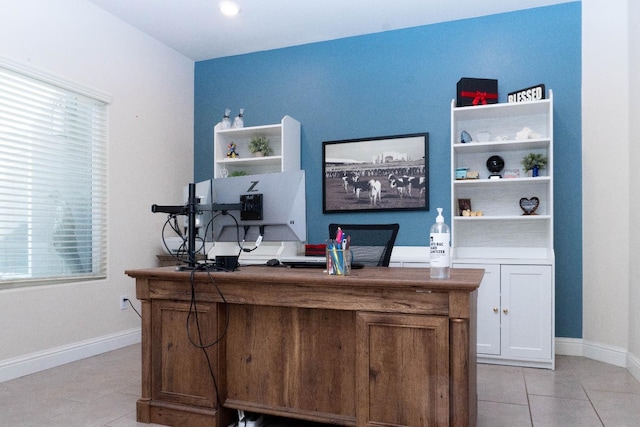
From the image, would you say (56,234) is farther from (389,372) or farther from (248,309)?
(389,372)

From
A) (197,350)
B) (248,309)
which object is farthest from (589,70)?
(197,350)

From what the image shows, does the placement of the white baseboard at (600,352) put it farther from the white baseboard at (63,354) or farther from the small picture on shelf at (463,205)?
the white baseboard at (63,354)

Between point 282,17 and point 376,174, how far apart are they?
1.60m

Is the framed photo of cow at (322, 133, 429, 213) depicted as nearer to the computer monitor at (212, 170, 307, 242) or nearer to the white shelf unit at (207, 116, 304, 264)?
the white shelf unit at (207, 116, 304, 264)

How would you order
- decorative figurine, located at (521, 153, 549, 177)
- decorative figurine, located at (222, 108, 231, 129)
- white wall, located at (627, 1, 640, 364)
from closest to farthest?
white wall, located at (627, 1, 640, 364), decorative figurine, located at (521, 153, 549, 177), decorative figurine, located at (222, 108, 231, 129)

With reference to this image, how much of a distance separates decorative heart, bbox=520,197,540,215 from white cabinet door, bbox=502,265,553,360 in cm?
52

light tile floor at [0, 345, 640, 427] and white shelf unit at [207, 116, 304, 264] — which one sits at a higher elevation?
white shelf unit at [207, 116, 304, 264]

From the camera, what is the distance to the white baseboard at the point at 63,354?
3146 millimetres

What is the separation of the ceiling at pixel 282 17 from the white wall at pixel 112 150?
271mm

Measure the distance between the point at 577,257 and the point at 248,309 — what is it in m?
2.82

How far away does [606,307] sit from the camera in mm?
3596

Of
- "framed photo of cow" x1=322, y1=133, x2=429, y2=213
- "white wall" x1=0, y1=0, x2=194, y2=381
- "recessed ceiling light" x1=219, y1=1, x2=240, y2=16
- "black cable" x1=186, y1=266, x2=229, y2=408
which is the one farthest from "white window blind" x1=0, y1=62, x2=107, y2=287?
"framed photo of cow" x1=322, y1=133, x2=429, y2=213

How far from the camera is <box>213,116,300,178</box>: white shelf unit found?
170 inches

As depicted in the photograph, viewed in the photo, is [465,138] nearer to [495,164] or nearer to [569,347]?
[495,164]
